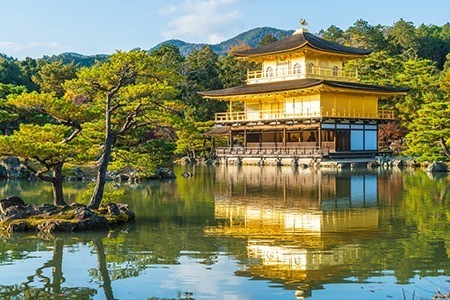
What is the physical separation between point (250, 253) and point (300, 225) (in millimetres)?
3065

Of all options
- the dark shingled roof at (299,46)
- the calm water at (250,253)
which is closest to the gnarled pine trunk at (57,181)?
the calm water at (250,253)

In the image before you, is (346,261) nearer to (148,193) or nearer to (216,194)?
(216,194)

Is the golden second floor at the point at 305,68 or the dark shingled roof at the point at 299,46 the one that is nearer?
the dark shingled roof at the point at 299,46

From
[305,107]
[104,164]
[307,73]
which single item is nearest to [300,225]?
[104,164]

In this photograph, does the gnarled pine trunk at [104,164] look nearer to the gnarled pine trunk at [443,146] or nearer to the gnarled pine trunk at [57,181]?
the gnarled pine trunk at [57,181]

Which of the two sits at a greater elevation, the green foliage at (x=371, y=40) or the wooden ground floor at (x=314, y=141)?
the green foliage at (x=371, y=40)

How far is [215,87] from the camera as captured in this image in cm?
5609

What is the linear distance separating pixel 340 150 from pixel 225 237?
2610cm

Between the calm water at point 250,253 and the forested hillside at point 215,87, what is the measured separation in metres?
2.94

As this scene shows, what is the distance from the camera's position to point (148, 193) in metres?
20.2

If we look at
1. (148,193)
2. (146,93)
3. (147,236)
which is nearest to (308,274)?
(147,236)

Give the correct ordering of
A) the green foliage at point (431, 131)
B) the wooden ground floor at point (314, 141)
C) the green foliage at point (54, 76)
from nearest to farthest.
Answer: the green foliage at point (431, 131) → the wooden ground floor at point (314, 141) → the green foliage at point (54, 76)

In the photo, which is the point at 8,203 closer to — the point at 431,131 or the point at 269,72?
the point at 431,131

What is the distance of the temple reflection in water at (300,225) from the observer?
8.55 meters
